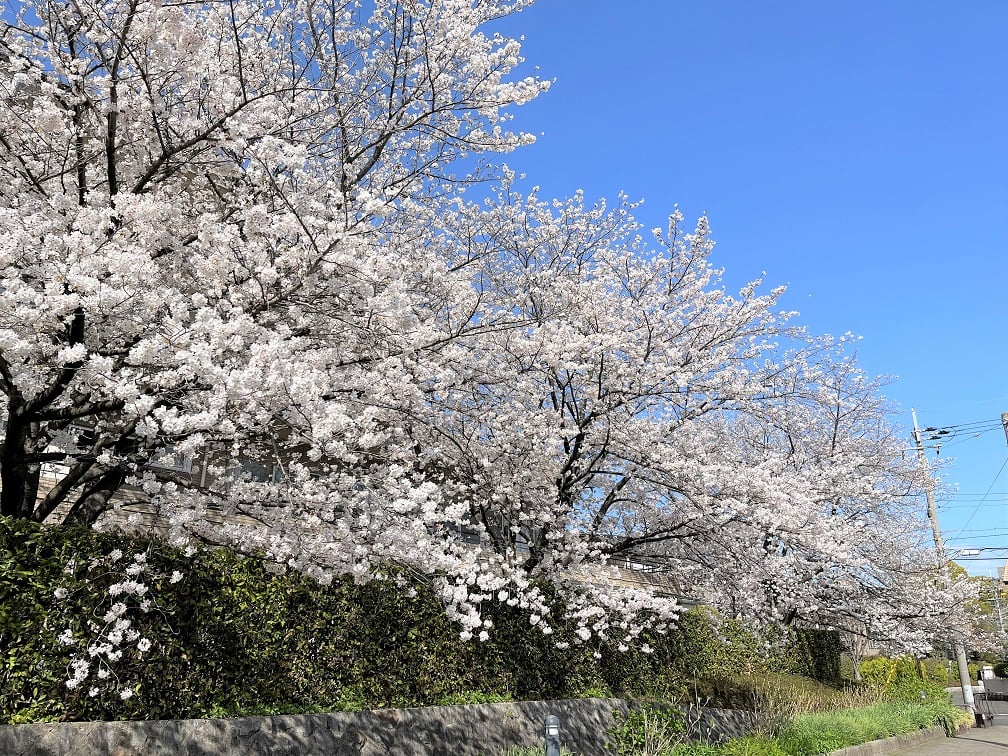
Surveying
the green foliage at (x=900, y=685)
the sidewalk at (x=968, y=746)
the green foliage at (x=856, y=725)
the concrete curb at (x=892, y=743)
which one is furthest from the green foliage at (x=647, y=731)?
the green foliage at (x=900, y=685)

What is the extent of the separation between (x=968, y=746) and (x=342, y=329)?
16.6 metres

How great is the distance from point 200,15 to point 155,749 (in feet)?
20.5

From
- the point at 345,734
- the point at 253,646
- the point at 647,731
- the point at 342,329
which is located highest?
the point at 342,329

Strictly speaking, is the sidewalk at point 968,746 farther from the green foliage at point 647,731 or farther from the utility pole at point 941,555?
the green foliage at point 647,731

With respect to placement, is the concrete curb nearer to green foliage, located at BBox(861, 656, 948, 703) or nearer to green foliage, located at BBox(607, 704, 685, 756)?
green foliage, located at BBox(861, 656, 948, 703)

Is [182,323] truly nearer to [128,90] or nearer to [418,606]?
[128,90]

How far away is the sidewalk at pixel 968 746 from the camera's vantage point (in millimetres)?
14008

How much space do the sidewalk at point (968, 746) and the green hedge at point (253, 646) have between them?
8333 millimetres

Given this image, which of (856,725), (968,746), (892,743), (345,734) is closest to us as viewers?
(345,734)

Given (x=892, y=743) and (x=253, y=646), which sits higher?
(x=253, y=646)

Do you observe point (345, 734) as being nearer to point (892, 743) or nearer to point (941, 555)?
point (892, 743)

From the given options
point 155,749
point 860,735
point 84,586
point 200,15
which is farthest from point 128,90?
point 860,735

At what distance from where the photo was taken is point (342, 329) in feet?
21.7

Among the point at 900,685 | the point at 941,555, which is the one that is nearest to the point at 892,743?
the point at 900,685
